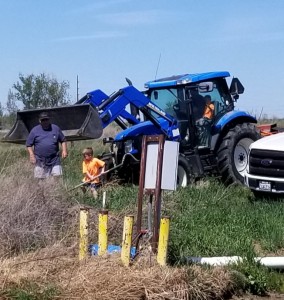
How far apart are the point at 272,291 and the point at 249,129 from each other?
8.35 meters

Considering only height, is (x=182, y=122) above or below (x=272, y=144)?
above

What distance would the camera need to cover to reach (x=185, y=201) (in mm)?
12266

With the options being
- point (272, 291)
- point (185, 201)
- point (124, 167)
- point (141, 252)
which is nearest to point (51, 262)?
point (141, 252)

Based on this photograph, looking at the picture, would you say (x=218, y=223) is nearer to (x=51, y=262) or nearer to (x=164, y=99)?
(x=51, y=262)

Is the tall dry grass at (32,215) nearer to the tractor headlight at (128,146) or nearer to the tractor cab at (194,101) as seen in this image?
the tractor headlight at (128,146)

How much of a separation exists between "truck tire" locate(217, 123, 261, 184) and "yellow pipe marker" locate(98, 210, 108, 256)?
25.8ft

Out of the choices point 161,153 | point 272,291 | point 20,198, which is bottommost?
point 272,291

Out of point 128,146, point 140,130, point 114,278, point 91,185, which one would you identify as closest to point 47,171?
point 91,185

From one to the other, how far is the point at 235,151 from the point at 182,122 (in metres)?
1.39

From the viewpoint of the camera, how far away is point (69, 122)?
1491 centimetres

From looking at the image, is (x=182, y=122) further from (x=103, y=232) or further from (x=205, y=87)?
(x=103, y=232)

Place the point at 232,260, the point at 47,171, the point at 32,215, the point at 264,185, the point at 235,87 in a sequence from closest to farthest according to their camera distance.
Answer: the point at 232,260, the point at 32,215, the point at 264,185, the point at 47,171, the point at 235,87

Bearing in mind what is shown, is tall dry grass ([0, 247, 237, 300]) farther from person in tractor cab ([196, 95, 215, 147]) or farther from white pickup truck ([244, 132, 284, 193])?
person in tractor cab ([196, 95, 215, 147])

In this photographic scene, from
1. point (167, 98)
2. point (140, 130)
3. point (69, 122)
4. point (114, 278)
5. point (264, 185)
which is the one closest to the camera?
point (114, 278)
